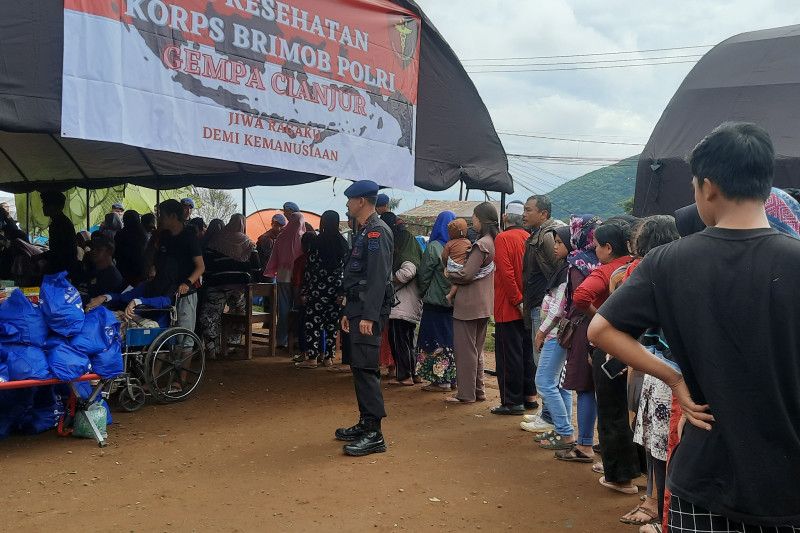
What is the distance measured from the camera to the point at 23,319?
522 centimetres

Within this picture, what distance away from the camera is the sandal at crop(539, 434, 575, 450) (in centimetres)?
578

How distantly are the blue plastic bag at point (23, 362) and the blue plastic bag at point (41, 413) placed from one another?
0.76m

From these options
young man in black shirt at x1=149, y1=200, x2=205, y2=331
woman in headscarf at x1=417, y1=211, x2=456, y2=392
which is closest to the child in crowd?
woman in headscarf at x1=417, y1=211, x2=456, y2=392

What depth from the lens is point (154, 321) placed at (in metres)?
6.77

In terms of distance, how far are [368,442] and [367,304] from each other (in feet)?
3.41

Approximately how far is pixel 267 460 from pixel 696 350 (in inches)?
157

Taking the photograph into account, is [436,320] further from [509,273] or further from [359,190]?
[359,190]

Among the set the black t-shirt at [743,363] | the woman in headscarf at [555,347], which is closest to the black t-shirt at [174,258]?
the woman in headscarf at [555,347]

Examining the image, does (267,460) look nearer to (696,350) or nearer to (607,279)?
(607,279)

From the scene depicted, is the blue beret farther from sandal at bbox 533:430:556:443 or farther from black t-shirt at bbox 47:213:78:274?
black t-shirt at bbox 47:213:78:274

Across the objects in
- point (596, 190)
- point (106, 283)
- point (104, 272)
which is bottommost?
point (106, 283)

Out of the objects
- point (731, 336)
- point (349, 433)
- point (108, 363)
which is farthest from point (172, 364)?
point (731, 336)

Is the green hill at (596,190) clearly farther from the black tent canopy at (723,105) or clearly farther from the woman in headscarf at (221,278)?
the woman in headscarf at (221,278)

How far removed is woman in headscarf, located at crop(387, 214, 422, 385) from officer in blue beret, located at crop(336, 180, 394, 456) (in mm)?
2181
